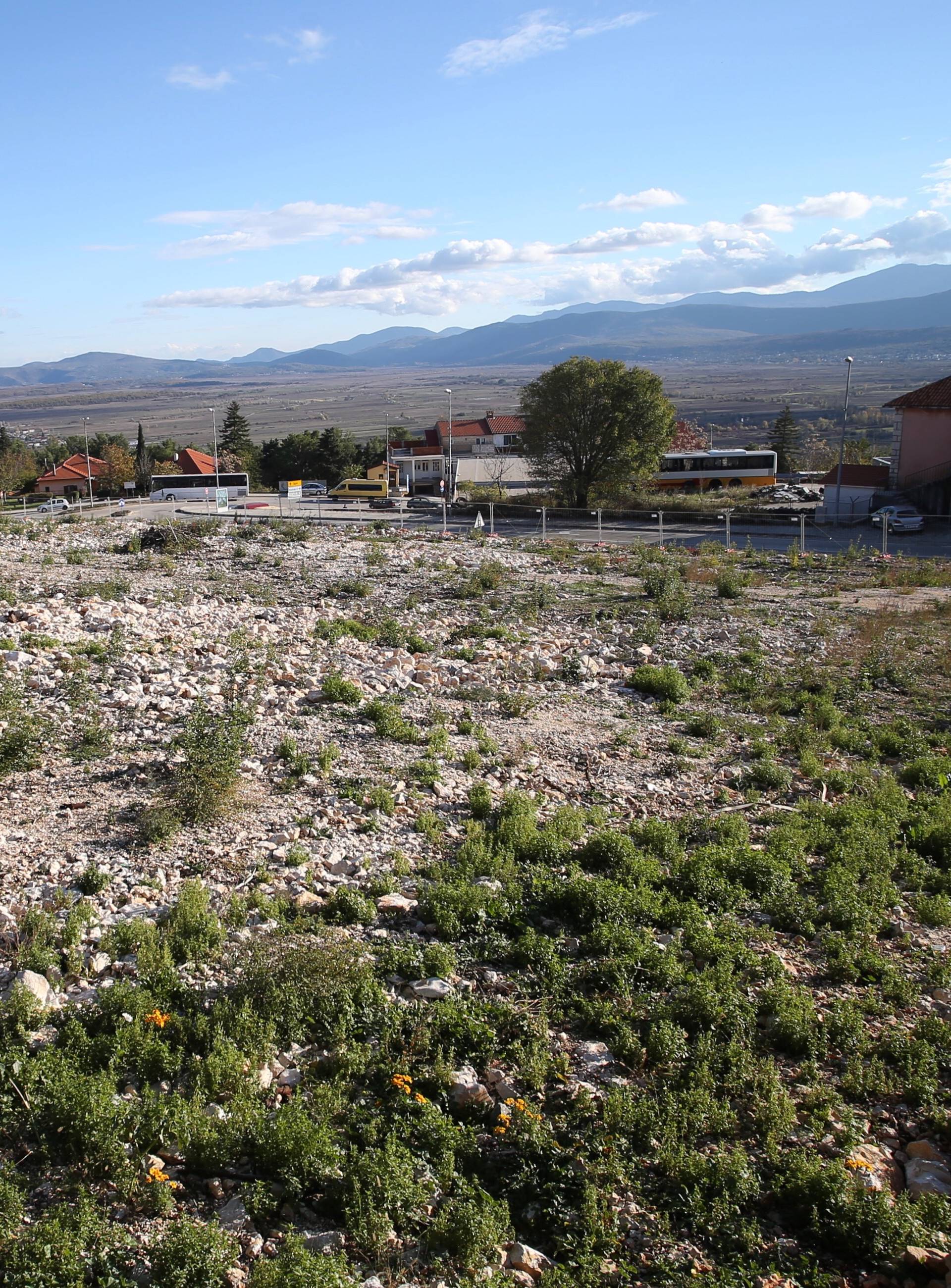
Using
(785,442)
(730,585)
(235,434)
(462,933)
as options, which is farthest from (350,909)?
(235,434)

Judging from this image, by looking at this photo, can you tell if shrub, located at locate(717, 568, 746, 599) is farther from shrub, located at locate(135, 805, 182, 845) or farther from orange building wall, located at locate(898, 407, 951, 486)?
orange building wall, located at locate(898, 407, 951, 486)

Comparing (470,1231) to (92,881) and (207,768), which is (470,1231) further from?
(207,768)

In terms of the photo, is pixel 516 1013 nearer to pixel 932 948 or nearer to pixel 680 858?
pixel 680 858

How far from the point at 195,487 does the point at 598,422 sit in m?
28.9

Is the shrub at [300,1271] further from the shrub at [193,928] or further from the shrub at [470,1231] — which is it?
the shrub at [193,928]

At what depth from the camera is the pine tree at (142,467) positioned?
74.9 metres

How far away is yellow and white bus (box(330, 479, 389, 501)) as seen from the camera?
204 feet

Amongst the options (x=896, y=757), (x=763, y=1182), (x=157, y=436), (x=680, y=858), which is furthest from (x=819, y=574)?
(x=157, y=436)

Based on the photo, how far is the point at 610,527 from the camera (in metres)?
45.5

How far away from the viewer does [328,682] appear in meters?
13.1

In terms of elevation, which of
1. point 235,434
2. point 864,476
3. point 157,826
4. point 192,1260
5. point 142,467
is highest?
point 235,434

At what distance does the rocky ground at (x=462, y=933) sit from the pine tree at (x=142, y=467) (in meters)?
62.5

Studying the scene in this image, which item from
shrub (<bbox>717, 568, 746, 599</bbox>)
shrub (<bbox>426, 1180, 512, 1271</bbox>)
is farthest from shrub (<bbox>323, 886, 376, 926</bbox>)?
shrub (<bbox>717, 568, 746, 599</bbox>)

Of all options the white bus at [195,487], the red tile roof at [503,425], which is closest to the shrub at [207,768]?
the white bus at [195,487]
